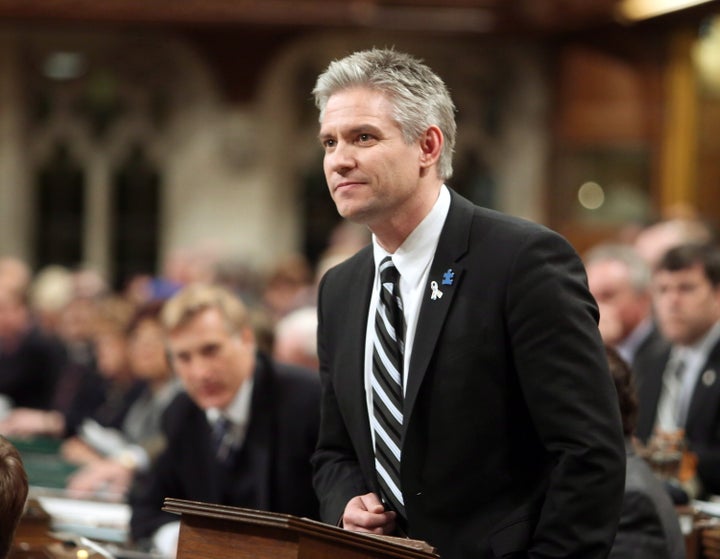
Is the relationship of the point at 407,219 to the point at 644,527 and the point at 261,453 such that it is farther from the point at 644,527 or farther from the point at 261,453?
the point at 261,453

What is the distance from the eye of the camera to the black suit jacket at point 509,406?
2.94m

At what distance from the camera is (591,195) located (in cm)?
1516

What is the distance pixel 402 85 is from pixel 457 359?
64 centimetres

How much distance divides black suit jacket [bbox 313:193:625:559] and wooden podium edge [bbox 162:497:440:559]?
0.92 ft

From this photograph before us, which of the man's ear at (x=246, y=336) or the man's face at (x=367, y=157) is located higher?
the man's face at (x=367, y=157)

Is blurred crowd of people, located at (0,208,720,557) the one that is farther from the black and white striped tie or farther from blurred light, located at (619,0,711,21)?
blurred light, located at (619,0,711,21)

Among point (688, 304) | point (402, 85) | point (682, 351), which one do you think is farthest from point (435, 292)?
point (682, 351)

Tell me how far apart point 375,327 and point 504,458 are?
0.46 m

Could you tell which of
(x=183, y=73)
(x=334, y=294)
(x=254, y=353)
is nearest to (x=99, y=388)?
(x=254, y=353)

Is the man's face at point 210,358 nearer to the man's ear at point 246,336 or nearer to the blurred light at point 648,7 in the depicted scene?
the man's ear at point 246,336

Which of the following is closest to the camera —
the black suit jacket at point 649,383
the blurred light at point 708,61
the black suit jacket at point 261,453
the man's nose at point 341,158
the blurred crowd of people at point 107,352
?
the man's nose at point 341,158

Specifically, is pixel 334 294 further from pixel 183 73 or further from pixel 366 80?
pixel 183 73

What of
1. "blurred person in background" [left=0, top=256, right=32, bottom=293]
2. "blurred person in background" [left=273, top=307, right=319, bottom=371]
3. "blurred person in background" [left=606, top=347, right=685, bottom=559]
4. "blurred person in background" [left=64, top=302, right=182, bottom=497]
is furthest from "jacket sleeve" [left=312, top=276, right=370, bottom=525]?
"blurred person in background" [left=0, top=256, right=32, bottom=293]

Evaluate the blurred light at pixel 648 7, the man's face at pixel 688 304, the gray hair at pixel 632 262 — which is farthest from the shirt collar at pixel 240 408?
the blurred light at pixel 648 7
